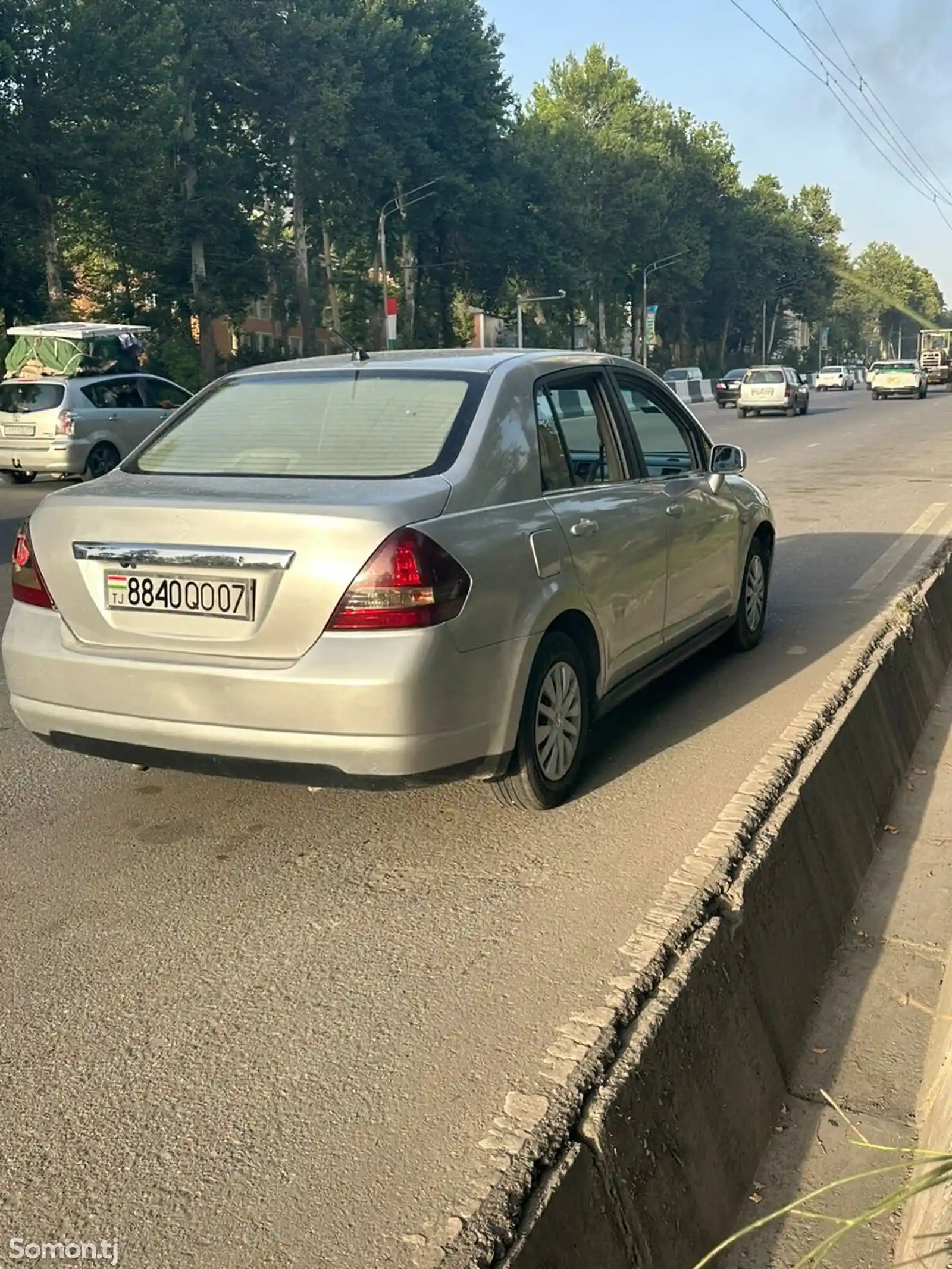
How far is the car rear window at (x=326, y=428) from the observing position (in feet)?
13.6

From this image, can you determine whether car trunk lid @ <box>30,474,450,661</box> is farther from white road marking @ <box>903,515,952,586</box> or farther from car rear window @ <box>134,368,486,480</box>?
white road marking @ <box>903,515,952,586</box>

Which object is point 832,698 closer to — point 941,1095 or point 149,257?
point 941,1095

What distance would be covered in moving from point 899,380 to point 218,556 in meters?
53.4

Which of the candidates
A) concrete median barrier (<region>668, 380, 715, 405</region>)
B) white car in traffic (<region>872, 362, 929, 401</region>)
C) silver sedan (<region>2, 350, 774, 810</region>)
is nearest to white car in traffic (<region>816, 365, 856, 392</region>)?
concrete median barrier (<region>668, 380, 715, 405</region>)

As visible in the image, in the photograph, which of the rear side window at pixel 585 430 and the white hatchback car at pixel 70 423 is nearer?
the rear side window at pixel 585 430

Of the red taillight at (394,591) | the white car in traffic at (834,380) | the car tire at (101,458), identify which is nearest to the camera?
the red taillight at (394,591)

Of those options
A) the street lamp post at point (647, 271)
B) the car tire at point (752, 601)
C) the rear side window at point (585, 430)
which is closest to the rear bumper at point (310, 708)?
the rear side window at point (585, 430)

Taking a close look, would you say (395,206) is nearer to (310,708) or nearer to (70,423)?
(70,423)

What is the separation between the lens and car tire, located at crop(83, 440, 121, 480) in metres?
16.9

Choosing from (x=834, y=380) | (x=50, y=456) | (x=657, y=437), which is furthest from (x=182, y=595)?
(x=834, y=380)

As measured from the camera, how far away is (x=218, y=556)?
374cm

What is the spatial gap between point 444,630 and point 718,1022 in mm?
1378

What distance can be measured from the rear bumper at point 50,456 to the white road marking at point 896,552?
10.5 meters

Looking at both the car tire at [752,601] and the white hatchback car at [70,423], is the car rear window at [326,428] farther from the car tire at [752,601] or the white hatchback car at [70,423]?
the white hatchback car at [70,423]
